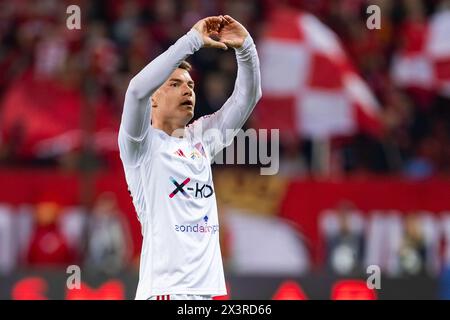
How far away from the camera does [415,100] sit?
18.3 metres

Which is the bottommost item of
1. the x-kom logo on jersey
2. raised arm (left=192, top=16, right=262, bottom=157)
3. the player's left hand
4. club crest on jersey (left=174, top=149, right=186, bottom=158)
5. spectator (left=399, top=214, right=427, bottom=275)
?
spectator (left=399, top=214, right=427, bottom=275)

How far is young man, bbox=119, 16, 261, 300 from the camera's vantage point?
7262mm

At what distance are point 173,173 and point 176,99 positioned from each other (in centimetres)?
48

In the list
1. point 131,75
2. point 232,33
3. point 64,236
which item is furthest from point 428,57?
point 232,33

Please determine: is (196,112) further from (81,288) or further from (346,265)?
(81,288)

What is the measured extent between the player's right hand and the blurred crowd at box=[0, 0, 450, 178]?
823cm

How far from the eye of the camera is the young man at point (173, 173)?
23.8ft

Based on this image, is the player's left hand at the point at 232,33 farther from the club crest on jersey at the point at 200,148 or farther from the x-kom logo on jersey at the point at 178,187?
the x-kom logo on jersey at the point at 178,187

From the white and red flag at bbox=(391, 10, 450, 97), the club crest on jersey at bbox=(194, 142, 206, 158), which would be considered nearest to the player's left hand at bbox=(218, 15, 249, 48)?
the club crest on jersey at bbox=(194, 142, 206, 158)

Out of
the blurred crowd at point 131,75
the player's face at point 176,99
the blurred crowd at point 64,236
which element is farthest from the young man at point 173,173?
the blurred crowd at point 131,75

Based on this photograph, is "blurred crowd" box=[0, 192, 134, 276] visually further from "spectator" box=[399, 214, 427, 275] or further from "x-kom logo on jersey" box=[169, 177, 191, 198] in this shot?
"x-kom logo on jersey" box=[169, 177, 191, 198]

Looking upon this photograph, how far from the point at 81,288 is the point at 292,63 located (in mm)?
5800

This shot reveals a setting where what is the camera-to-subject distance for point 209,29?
7539mm

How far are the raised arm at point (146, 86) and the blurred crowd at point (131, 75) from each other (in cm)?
837
